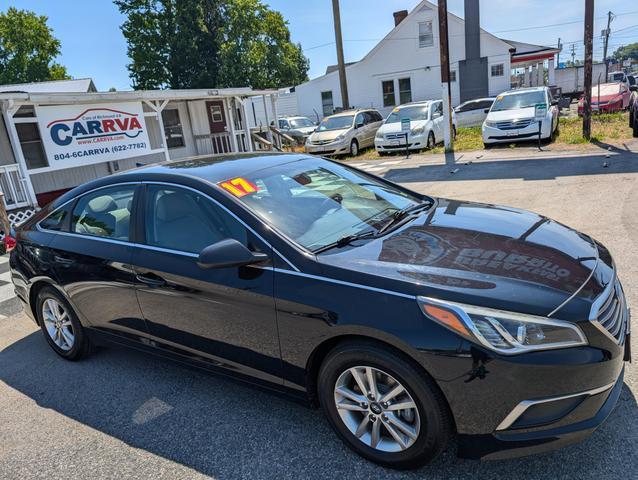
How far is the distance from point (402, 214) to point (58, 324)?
9.66ft

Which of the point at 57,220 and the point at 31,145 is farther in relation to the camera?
the point at 31,145

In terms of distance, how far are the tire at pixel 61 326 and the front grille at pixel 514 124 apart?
12323 mm

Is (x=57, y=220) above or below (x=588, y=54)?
below

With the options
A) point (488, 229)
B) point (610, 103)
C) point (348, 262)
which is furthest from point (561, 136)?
point (348, 262)

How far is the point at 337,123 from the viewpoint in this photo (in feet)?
54.3

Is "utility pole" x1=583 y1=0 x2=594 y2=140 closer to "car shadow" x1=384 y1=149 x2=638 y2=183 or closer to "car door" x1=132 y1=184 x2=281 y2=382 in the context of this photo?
"car shadow" x1=384 y1=149 x2=638 y2=183

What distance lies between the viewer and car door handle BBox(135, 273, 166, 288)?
302 centimetres

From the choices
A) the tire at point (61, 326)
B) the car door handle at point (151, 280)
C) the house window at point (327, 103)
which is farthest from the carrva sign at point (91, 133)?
the house window at point (327, 103)

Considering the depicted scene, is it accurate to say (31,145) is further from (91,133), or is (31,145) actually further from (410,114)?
(410,114)

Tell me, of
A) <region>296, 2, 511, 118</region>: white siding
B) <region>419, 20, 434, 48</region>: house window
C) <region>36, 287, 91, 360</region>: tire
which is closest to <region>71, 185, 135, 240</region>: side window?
<region>36, 287, 91, 360</region>: tire

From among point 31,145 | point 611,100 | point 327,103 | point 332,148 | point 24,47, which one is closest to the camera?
point 31,145

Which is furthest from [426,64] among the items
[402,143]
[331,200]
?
[331,200]

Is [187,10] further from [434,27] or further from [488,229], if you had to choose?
[488,229]

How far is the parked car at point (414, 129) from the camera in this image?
48.7 feet
